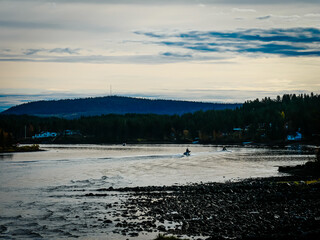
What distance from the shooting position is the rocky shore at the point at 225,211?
83.9 feet

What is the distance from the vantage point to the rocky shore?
2558 cm

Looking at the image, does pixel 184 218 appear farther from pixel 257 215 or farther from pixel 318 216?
pixel 318 216

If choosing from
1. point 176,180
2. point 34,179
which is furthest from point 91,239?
point 34,179

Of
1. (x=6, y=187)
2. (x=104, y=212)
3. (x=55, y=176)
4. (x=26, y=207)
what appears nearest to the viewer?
(x=104, y=212)

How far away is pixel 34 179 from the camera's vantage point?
58188 millimetres

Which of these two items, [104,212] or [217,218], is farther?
[104,212]

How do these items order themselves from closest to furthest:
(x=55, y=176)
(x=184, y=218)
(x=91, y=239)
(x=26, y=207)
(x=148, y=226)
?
(x=91, y=239) < (x=148, y=226) < (x=184, y=218) < (x=26, y=207) < (x=55, y=176)

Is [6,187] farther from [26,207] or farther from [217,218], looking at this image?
[217,218]

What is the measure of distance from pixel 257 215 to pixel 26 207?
19.4m

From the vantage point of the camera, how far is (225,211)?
1249 inches

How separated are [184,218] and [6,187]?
27483 mm

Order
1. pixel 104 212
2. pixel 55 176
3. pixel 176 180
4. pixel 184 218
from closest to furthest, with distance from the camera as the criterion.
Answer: pixel 184 218 < pixel 104 212 < pixel 176 180 < pixel 55 176

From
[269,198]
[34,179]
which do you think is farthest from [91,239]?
[34,179]

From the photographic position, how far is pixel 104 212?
33281 millimetres
